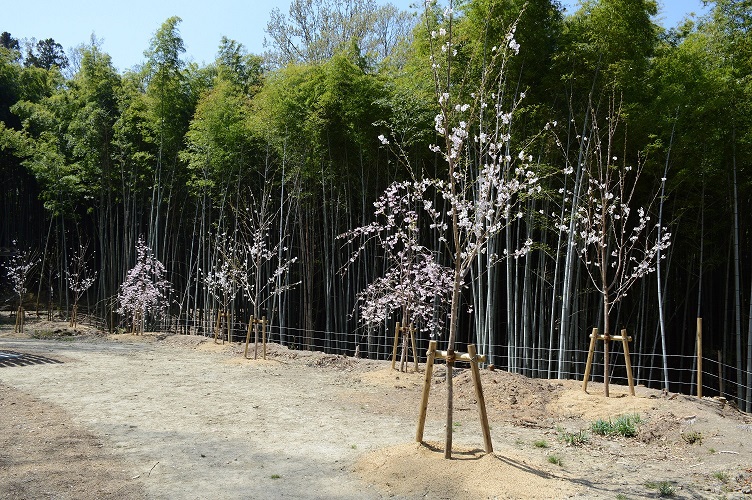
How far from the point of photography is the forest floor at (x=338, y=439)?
12.8ft

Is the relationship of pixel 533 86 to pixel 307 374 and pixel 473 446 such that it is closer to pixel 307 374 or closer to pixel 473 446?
pixel 307 374

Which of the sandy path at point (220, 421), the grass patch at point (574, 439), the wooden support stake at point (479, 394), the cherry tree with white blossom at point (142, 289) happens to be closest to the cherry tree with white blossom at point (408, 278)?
the sandy path at point (220, 421)

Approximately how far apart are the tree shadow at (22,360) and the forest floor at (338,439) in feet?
0.48

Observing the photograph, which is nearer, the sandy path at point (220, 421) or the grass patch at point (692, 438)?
the sandy path at point (220, 421)

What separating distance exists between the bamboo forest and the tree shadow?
3.58 m

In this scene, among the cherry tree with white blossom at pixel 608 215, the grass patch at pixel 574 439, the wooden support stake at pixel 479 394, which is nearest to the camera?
the wooden support stake at pixel 479 394

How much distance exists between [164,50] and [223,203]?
13.1 feet

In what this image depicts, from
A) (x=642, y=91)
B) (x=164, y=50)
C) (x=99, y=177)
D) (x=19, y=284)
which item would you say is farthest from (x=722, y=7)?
(x=19, y=284)

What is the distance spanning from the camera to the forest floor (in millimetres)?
3908

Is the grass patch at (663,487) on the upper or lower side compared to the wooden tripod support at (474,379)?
lower

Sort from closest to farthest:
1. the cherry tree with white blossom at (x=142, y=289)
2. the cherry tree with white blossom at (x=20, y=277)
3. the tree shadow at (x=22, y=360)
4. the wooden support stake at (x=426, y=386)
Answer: the wooden support stake at (x=426, y=386) → the tree shadow at (x=22, y=360) → the cherry tree with white blossom at (x=142, y=289) → the cherry tree with white blossom at (x=20, y=277)

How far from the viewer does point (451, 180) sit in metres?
4.31

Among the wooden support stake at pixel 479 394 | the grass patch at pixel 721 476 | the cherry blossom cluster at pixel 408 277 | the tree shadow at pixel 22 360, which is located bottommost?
the tree shadow at pixel 22 360

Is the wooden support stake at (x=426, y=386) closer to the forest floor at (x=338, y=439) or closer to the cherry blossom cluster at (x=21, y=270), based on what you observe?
the forest floor at (x=338, y=439)
